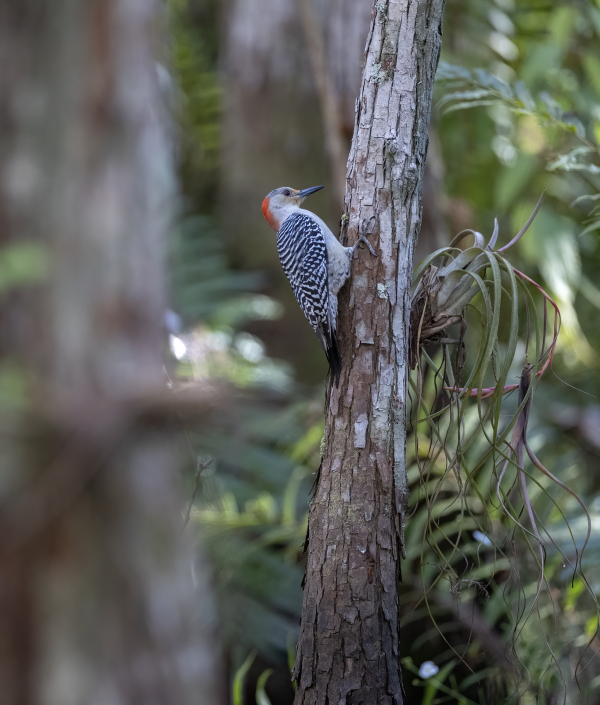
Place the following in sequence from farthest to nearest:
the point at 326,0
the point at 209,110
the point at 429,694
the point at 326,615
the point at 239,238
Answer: the point at 209,110 → the point at 239,238 → the point at 326,0 → the point at 429,694 → the point at 326,615

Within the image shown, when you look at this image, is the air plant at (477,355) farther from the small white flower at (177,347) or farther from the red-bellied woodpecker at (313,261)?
the small white flower at (177,347)

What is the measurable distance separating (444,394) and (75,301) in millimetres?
1392

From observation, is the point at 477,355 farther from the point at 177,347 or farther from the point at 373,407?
the point at 177,347

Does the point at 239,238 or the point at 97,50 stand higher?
the point at 97,50

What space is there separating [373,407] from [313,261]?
0.72 metres

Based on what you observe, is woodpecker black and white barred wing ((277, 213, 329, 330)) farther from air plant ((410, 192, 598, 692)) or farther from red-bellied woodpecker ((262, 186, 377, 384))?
air plant ((410, 192, 598, 692))

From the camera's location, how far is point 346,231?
1555 millimetres

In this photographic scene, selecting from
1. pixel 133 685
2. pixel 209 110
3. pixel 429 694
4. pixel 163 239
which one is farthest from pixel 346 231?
pixel 209 110

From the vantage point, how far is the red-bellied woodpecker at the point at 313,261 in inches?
62.3

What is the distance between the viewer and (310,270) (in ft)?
6.42

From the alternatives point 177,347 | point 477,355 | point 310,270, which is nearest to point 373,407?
point 477,355

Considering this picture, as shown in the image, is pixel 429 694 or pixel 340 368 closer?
pixel 340 368

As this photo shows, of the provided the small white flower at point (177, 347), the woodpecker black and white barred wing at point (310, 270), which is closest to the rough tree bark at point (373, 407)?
the woodpecker black and white barred wing at point (310, 270)

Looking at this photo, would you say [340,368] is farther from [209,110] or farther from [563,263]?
[209,110]
